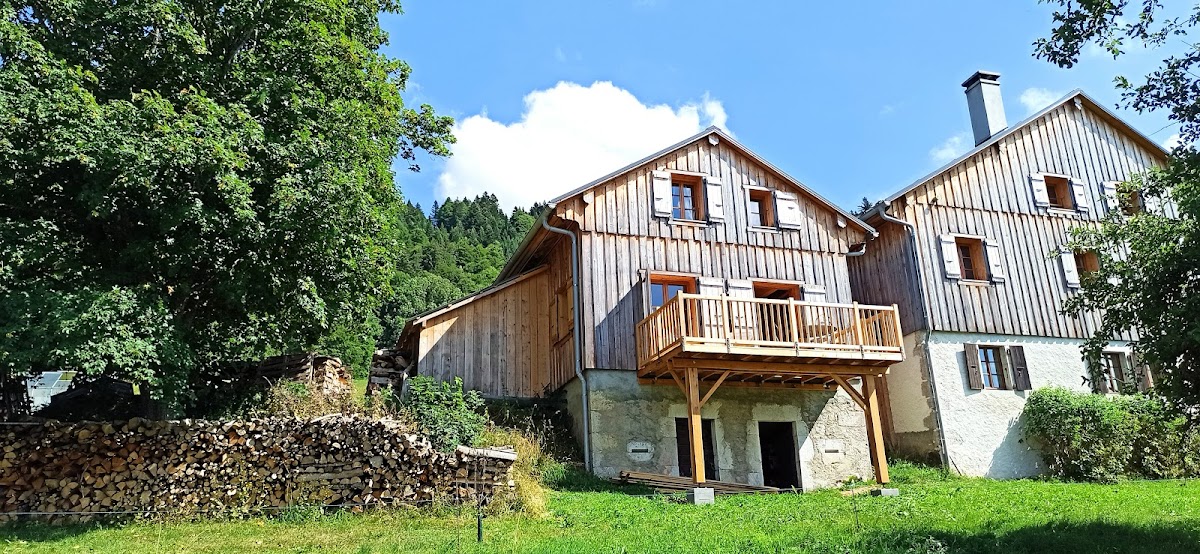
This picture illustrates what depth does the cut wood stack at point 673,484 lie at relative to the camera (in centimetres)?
1438

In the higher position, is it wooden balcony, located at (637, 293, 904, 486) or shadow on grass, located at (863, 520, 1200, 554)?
wooden balcony, located at (637, 293, 904, 486)

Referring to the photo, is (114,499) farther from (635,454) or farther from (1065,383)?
(1065,383)

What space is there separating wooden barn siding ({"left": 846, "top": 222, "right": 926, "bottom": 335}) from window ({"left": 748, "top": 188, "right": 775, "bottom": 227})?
3591mm

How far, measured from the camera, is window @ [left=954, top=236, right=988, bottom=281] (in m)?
19.7

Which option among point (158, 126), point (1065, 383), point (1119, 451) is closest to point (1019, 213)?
point (1065, 383)

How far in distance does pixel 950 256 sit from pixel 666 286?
7212 mm

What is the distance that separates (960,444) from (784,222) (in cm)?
616

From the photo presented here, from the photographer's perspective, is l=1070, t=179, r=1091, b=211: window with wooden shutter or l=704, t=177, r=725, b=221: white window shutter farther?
l=1070, t=179, r=1091, b=211: window with wooden shutter

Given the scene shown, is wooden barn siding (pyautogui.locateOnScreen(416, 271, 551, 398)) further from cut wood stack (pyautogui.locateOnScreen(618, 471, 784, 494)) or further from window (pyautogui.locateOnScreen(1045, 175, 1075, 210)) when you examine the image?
window (pyautogui.locateOnScreen(1045, 175, 1075, 210))

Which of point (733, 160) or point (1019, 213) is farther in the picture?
point (1019, 213)

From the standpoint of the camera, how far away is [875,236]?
18.8 m

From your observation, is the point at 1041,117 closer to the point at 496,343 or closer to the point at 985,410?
the point at 985,410

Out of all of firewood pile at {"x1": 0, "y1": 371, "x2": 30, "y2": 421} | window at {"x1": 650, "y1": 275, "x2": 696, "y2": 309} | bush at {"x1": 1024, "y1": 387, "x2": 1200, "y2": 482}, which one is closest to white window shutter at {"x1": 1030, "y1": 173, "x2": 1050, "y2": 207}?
bush at {"x1": 1024, "y1": 387, "x2": 1200, "y2": 482}

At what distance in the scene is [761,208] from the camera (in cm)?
1858
